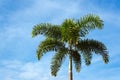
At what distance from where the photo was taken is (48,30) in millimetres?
52438

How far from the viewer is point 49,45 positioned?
51.7 meters

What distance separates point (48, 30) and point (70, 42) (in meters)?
2.97

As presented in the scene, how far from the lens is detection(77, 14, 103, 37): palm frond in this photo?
165 ft

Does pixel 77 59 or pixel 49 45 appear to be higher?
pixel 49 45

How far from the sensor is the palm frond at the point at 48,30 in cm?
5206

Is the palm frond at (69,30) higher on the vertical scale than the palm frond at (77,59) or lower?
higher

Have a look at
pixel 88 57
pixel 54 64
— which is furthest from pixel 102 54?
pixel 54 64

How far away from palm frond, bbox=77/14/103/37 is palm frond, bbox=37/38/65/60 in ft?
8.31

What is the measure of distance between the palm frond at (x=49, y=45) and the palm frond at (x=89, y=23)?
2534 mm

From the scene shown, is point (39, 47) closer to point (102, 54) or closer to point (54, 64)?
point (54, 64)

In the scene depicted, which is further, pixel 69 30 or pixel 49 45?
pixel 49 45

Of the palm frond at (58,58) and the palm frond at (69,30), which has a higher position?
the palm frond at (69,30)

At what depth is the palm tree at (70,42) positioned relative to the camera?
1982 inches

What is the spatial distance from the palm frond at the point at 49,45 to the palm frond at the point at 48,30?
59cm
